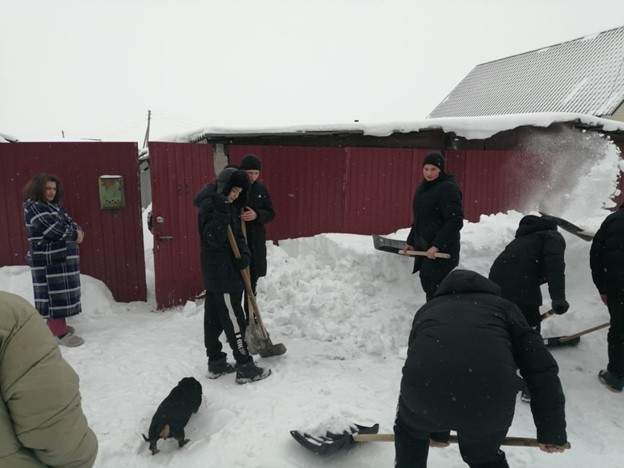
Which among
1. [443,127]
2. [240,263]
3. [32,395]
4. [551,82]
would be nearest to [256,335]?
[240,263]

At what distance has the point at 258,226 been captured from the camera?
4.36 metres

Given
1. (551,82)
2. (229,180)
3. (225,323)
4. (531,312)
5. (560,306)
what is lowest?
(225,323)

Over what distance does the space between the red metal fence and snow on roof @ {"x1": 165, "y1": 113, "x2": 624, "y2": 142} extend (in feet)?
4.55

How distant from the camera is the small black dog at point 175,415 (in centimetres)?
267

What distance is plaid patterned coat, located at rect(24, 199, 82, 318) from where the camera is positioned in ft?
13.7

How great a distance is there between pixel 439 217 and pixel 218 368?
2.55 metres

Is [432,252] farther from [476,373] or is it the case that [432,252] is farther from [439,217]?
[476,373]

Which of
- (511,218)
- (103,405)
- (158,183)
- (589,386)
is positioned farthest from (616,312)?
(158,183)

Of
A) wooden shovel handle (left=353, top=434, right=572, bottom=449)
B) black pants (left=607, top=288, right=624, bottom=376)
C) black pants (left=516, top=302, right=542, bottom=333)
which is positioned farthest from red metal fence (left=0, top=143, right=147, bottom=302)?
black pants (left=607, top=288, right=624, bottom=376)

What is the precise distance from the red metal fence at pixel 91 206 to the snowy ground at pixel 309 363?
0.89ft

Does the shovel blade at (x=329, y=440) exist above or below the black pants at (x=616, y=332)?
below

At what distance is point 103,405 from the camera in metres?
3.24

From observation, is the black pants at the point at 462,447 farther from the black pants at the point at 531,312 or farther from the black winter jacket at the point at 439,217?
the black winter jacket at the point at 439,217

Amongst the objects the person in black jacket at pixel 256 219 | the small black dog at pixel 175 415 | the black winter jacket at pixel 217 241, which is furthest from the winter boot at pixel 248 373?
the person in black jacket at pixel 256 219
